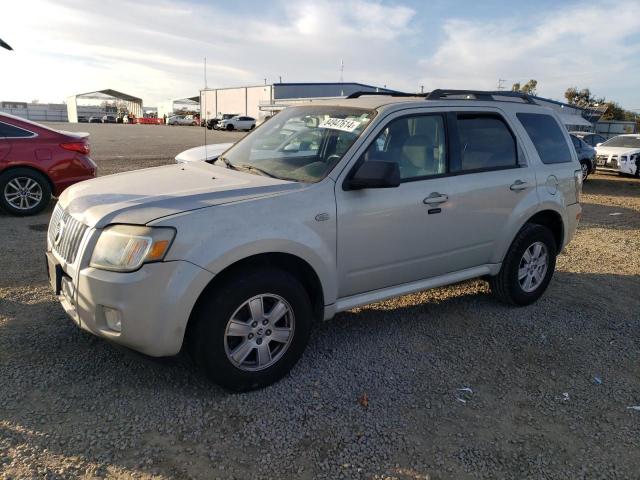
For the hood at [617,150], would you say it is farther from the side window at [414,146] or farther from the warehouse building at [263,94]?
the warehouse building at [263,94]

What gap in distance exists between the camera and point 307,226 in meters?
3.29

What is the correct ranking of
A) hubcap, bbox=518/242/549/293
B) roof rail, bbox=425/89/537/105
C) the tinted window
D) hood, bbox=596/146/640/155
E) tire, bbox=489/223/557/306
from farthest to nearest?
hood, bbox=596/146/640/155
the tinted window
hubcap, bbox=518/242/549/293
tire, bbox=489/223/557/306
roof rail, bbox=425/89/537/105

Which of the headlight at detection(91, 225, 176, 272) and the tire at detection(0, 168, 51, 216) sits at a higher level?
the headlight at detection(91, 225, 176, 272)

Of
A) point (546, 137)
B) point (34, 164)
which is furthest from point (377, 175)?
point (34, 164)

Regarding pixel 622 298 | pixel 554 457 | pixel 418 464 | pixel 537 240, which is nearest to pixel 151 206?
pixel 418 464

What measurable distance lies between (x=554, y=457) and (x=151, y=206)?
104 inches

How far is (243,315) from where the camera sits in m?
3.17

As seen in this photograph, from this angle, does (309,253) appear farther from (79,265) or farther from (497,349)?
(497,349)

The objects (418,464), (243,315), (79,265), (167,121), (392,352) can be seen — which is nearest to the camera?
(418,464)

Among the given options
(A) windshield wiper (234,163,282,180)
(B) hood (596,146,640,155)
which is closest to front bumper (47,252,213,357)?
(A) windshield wiper (234,163,282,180)

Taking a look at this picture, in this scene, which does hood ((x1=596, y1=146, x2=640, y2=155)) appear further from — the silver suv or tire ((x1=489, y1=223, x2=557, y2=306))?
tire ((x1=489, y1=223, x2=557, y2=306))

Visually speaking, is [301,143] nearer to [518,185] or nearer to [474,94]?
[474,94]

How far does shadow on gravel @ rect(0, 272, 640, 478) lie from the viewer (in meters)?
2.74

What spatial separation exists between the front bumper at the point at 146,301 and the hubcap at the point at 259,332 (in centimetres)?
32
